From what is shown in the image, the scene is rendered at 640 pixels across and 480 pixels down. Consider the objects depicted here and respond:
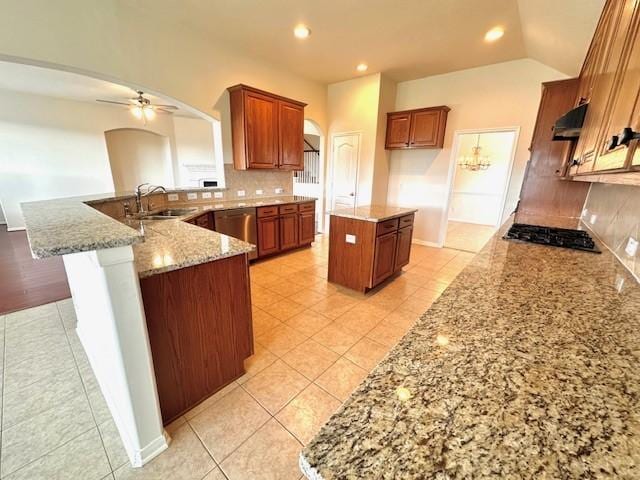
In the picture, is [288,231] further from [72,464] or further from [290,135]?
[72,464]

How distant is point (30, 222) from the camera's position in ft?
4.15

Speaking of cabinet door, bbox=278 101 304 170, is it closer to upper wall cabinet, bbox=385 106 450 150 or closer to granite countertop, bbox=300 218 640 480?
upper wall cabinet, bbox=385 106 450 150

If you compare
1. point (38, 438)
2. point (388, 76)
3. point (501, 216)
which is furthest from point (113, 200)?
point (501, 216)

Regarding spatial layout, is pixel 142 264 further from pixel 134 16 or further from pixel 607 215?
pixel 134 16

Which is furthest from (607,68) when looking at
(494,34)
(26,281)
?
(26,281)

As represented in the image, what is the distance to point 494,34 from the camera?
3092 mm

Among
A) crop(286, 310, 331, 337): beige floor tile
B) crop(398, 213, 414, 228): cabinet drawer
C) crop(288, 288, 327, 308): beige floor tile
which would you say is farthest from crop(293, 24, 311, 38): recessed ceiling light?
crop(286, 310, 331, 337): beige floor tile

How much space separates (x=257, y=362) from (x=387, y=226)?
6.37 ft

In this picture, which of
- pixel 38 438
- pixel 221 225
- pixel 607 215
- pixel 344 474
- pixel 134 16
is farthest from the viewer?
pixel 221 225

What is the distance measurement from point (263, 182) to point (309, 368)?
3350 millimetres

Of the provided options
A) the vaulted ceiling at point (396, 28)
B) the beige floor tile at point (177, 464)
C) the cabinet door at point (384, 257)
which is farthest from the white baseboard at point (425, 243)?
the beige floor tile at point (177, 464)

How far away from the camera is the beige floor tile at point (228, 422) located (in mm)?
1402

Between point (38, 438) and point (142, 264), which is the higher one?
point (142, 264)

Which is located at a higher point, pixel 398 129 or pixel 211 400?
pixel 398 129
